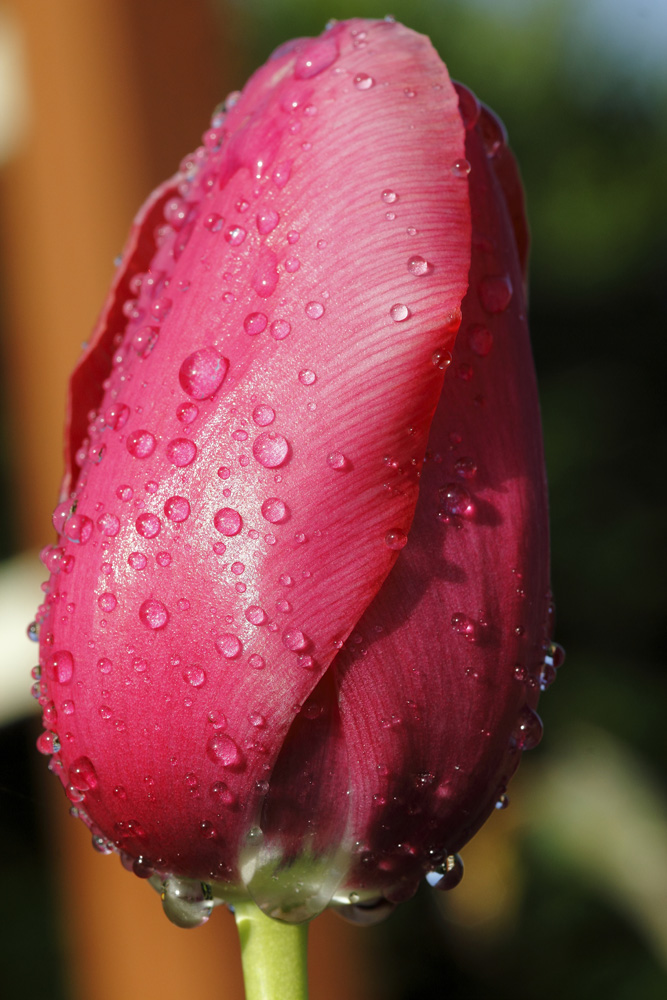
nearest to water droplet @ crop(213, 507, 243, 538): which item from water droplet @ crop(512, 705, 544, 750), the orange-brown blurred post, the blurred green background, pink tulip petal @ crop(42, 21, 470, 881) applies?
pink tulip petal @ crop(42, 21, 470, 881)

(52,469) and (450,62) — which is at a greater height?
(450,62)

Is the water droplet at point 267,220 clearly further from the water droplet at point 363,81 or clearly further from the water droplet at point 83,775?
the water droplet at point 83,775

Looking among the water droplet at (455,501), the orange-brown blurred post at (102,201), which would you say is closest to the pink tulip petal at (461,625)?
the water droplet at (455,501)

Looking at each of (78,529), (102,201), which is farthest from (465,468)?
(102,201)

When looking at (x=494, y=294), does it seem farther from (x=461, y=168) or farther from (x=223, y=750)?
(x=223, y=750)

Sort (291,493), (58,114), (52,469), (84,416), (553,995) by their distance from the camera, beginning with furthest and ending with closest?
(553,995) < (52,469) < (58,114) < (84,416) < (291,493)

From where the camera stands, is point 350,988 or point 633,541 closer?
point 350,988

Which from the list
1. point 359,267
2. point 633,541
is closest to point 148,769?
point 359,267

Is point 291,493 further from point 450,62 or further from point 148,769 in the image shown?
point 450,62
